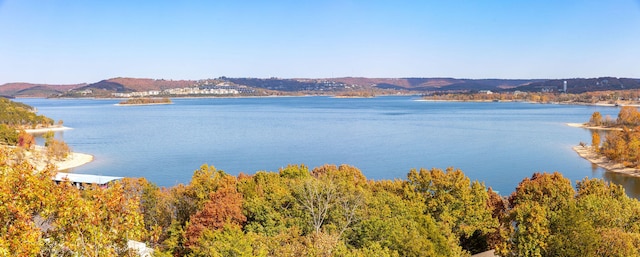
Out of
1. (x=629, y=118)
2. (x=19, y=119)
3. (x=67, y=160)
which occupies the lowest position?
(x=67, y=160)

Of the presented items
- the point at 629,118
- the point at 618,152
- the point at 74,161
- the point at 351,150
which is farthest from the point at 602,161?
the point at 74,161

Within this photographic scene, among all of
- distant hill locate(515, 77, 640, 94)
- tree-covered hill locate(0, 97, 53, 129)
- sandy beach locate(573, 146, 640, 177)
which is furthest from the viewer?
distant hill locate(515, 77, 640, 94)

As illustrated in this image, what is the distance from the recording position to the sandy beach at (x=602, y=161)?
24727 millimetres

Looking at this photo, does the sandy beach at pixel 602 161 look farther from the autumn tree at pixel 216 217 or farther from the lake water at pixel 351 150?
the autumn tree at pixel 216 217

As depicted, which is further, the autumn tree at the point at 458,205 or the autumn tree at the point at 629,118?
the autumn tree at the point at 629,118

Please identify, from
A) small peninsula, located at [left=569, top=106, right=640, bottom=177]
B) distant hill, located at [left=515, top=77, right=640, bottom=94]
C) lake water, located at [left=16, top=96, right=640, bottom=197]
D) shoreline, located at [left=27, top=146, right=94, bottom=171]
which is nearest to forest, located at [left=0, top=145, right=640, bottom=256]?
lake water, located at [left=16, top=96, right=640, bottom=197]

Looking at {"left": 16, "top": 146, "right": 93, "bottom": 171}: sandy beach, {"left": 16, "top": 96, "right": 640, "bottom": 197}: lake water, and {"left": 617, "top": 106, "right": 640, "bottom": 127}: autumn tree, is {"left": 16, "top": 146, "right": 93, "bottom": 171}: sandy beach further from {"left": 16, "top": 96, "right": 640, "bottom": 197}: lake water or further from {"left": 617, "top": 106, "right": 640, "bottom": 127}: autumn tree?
{"left": 617, "top": 106, "right": 640, "bottom": 127}: autumn tree

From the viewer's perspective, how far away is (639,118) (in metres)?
42.2

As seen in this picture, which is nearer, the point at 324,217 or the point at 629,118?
the point at 324,217

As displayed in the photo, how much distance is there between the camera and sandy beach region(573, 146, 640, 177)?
2473 centimetres

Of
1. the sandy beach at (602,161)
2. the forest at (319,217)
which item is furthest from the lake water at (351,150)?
the forest at (319,217)

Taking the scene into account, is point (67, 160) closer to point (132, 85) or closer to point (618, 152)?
point (618, 152)

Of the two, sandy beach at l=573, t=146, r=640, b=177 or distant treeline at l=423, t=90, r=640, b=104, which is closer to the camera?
sandy beach at l=573, t=146, r=640, b=177

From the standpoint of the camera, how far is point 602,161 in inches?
1094
